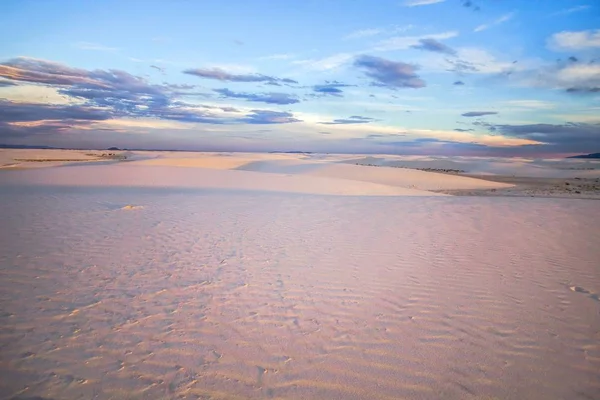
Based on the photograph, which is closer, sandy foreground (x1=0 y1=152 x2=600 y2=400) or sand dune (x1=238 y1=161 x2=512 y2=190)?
sandy foreground (x1=0 y1=152 x2=600 y2=400)

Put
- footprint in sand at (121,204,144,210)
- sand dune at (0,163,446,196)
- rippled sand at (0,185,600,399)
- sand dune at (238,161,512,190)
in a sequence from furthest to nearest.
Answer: sand dune at (238,161,512,190) < sand dune at (0,163,446,196) < footprint in sand at (121,204,144,210) < rippled sand at (0,185,600,399)

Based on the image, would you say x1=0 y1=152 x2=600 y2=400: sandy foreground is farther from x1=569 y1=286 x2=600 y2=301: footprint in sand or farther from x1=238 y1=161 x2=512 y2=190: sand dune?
x1=238 y1=161 x2=512 y2=190: sand dune

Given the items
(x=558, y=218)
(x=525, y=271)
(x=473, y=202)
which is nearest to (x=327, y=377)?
(x=525, y=271)

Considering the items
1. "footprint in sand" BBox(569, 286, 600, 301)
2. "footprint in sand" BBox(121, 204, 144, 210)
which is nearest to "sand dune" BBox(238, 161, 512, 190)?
"footprint in sand" BBox(121, 204, 144, 210)

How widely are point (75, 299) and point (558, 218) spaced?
12693 mm

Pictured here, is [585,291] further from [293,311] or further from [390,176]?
[390,176]

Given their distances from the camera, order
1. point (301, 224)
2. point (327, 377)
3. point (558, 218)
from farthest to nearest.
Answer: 1. point (558, 218)
2. point (301, 224)
3. point (327, 377)

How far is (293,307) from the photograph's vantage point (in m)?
4.81

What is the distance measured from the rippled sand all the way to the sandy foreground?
0.02 m

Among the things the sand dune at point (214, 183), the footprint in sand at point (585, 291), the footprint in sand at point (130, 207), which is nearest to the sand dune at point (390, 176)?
the sand dune at point (214, 183)

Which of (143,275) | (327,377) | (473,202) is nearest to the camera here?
(327,377)

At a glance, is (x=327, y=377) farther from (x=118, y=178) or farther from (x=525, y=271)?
(x=118, y=178)

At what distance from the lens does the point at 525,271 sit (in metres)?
6.36

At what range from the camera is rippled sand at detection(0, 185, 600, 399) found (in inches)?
132
